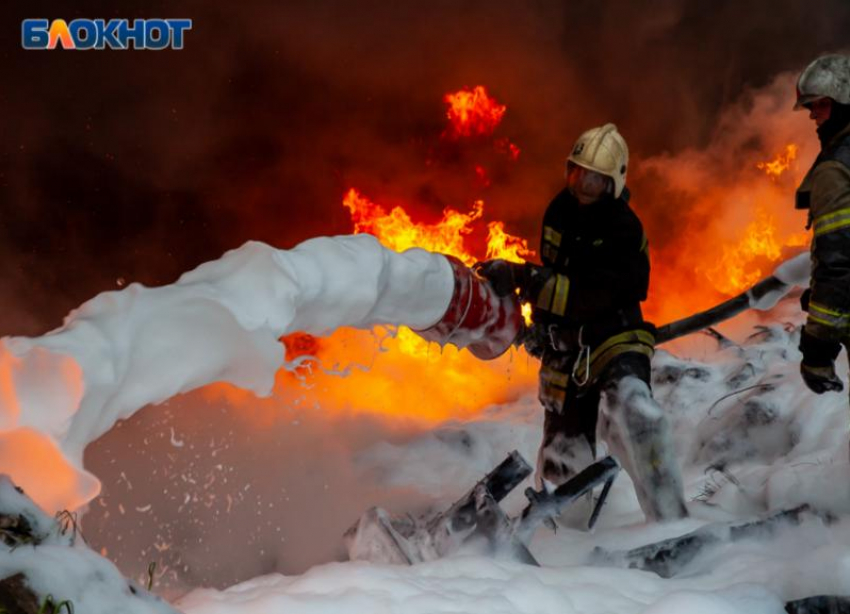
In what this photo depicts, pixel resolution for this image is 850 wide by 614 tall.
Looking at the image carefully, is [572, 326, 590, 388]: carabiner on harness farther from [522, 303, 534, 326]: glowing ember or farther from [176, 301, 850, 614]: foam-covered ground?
[176, 301, 850, 614]: foam-covered ground

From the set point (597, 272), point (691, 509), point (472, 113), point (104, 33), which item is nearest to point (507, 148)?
point (472, 113)

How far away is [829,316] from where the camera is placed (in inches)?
154

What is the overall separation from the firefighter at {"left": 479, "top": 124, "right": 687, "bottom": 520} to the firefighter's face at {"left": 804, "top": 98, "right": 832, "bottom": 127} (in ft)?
3.12

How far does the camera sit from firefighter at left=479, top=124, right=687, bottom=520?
449 centimetres

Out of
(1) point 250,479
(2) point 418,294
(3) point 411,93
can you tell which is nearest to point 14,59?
(3) point 411,93

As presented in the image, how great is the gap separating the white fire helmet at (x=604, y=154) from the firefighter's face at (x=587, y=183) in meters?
0.03

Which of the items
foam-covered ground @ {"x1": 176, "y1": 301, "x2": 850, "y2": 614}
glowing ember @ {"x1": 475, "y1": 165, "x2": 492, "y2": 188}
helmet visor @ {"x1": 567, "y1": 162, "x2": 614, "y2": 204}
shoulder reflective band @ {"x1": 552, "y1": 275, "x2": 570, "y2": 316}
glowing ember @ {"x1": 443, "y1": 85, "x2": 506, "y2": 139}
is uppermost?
glowing ember @ {"x1": 443, "y1": 85, "x2": 506, "y2": 139}

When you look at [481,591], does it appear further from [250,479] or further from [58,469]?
[250,479]

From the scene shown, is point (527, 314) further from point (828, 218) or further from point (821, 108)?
point (821, 108)

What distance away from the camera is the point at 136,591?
2.18 meters

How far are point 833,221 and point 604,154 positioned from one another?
122cm

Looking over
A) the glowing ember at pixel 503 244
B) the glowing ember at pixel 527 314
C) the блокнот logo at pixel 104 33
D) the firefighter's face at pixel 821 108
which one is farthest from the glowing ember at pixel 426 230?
the firefighter's face at pixel 821 108

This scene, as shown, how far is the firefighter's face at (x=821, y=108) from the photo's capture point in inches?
161

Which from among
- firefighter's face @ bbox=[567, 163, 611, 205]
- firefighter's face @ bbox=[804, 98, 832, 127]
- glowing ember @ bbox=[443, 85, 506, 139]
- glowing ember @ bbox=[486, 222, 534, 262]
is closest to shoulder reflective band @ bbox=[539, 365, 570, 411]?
firefighter's face @ bbox=[567, 163, 611, 205]
